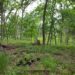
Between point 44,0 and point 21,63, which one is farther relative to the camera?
point 44,0

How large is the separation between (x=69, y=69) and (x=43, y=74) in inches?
84.6

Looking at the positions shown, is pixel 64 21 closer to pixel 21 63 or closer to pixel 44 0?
pixel 44 0

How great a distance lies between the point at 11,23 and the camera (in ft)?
118

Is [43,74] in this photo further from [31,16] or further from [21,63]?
[31,16]

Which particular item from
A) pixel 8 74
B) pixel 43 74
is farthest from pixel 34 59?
pixel 8 74

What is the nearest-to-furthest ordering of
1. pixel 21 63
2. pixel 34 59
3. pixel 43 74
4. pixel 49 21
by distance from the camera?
pixel 43 74, pixel 21 63, pixel 34 59, pixel 49 21

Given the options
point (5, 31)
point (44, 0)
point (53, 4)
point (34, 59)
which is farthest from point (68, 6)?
point (34, 59)

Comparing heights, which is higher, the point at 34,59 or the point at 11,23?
the point at 11,23

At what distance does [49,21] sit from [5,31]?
23.1 ft

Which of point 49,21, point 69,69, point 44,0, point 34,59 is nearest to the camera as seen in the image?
point 69,69

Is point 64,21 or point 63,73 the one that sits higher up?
point 64,21

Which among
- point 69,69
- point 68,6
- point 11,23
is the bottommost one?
point 69,69

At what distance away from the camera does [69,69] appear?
1236 cm

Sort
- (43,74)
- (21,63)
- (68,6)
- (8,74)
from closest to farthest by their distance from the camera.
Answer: (8,74)
(43,74)
(21,63)
(68,6)
